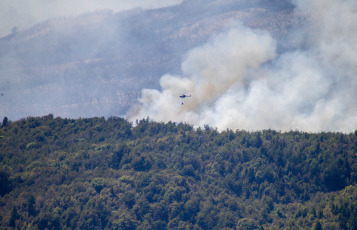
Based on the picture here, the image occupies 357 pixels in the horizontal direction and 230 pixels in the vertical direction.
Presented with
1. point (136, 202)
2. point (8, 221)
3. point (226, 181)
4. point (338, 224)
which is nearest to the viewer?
point (338, 224)

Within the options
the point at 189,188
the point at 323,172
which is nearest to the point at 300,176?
the point at 323,172

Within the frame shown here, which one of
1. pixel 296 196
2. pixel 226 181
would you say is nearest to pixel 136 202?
→ pixel 226 181

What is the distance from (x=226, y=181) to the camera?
19425 centimetres

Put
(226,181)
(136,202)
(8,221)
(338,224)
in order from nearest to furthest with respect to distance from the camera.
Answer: (338,224)
(8,221)
(136,202)
(226,181)

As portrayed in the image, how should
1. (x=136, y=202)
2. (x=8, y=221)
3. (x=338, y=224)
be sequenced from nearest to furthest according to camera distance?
1. (x=338, y=224)
2. (x=8, y=221)
3. (x=136, y=202)

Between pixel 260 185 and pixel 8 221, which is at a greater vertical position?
pixel 260 185

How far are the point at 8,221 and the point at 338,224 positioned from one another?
66454 millimetres

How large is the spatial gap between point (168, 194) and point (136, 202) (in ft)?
24.1

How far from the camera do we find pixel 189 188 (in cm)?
18800

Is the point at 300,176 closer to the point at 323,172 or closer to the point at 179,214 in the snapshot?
the point at 323,172

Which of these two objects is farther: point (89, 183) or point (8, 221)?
point (89, 183)

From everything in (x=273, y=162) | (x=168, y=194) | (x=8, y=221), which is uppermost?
(x=273, y=162)

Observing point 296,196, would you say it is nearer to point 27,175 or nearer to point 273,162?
point 273,162

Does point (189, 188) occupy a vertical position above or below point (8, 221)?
above
